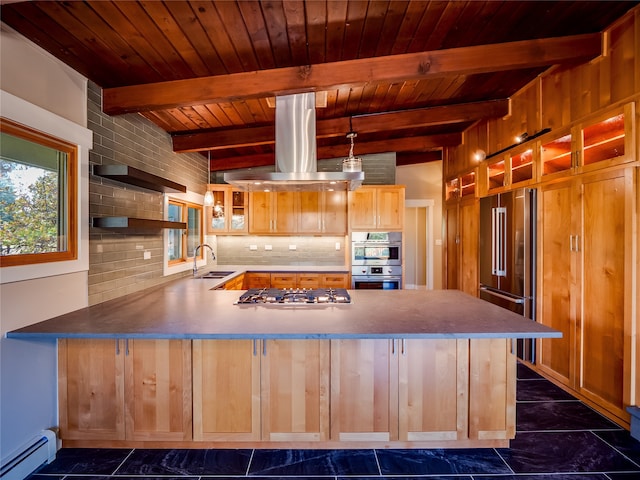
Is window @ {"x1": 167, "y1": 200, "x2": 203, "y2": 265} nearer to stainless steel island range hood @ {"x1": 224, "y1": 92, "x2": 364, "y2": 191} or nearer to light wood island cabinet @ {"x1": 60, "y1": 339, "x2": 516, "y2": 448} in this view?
stainless steel island range hood @ {"x1": 224, "y1": 92, "x2": 364, "y2": 191}

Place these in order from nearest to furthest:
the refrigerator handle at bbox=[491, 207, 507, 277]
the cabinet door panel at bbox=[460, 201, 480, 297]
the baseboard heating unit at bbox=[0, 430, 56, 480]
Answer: the baseboard heating unit at bbox=[0, 430, 56, 480]
the refrigerator handle at bbox=[491, 207, 507, 277]
the cabinet door panel at bbox=[460, 201, 480, 297]

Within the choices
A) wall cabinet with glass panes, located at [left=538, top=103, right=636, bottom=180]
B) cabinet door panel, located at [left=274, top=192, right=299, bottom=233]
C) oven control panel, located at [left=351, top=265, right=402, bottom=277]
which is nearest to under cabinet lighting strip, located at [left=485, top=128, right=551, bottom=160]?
wall cabinet with glass panes, located at [left=538, top=103, right=636, bottom=180]

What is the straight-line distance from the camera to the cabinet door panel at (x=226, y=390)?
6.68 ft

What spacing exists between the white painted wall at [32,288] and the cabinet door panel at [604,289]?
149 inches

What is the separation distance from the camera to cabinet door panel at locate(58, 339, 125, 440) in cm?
203

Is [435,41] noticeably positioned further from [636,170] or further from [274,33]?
[636,170]

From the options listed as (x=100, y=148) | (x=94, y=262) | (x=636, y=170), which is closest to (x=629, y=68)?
(x=636, y=170)

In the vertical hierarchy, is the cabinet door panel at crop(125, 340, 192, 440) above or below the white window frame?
below

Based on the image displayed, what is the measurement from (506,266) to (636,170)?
1.49m

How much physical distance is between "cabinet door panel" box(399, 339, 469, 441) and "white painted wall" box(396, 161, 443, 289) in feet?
16.7

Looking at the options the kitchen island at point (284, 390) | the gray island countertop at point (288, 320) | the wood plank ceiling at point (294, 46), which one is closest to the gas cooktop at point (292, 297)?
the gray island countertop at point (288, 320)

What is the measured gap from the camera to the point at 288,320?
2012mm

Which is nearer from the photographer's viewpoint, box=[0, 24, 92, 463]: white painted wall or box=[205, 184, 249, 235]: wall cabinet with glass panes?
box=[0, 24, 92, 463]: white painted wall

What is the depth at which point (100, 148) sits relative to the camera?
8.24ft
